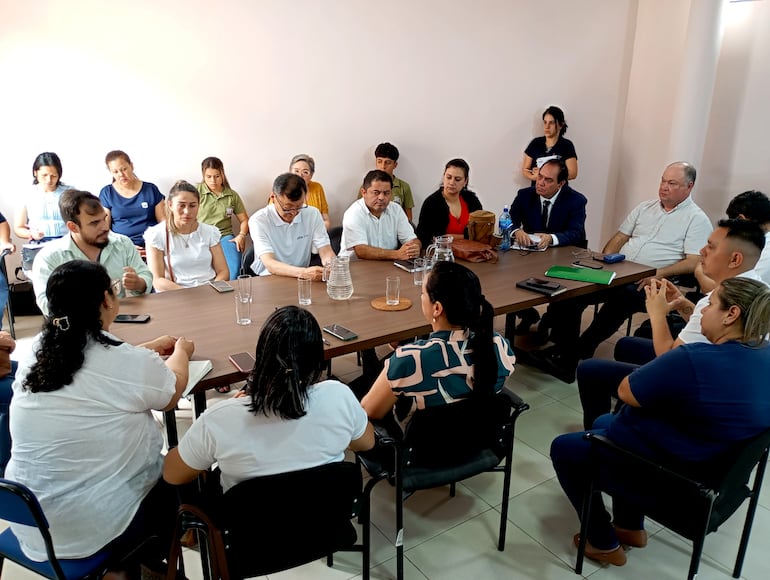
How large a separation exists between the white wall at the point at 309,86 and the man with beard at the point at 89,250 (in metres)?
2.03

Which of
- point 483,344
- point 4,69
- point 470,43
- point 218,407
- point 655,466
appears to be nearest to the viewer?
point 218,407

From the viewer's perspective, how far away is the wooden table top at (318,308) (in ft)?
7.48

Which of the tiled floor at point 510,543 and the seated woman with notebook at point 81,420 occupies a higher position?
the seated woman with notebook at point 81,420

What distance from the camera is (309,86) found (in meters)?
5.06

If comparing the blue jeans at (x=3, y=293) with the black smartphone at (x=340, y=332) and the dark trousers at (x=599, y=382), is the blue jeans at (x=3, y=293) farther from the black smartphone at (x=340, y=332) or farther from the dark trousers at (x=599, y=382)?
the dark trousers at (x=599, y=382)

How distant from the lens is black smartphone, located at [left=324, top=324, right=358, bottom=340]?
2.33 meters

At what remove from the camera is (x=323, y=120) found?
5199 millimetres

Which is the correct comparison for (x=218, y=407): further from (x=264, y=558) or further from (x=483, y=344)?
(x=483, y=344)

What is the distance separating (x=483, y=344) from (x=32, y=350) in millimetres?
1331

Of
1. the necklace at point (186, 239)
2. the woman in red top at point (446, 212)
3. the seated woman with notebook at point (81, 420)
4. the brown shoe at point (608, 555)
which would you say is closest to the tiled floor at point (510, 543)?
the brown shoe at point (608, 555)

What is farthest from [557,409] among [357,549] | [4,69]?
[4,69]

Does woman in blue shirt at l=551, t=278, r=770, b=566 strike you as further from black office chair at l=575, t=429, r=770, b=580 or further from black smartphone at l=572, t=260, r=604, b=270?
black smartphone at l=572, t=260, r=604, b=270

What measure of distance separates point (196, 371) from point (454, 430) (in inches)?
36.2

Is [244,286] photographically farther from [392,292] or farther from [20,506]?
[20,506]
